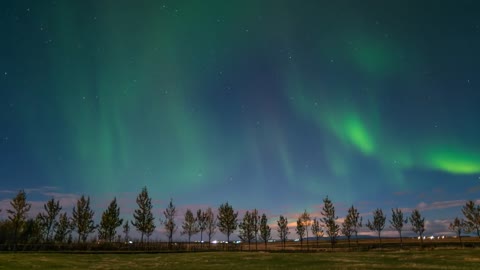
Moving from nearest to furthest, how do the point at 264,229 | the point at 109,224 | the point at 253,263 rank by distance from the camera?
the point at 253,263 < the point at 109,224 < the point at 264,229

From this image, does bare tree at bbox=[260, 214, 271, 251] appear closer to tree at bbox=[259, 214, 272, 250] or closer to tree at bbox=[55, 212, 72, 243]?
tree at bbox=[259, 214, 272, 250]

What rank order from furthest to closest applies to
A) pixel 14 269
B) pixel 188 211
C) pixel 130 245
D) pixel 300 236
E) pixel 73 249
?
pixel 300 236
pixel 188 211
pixel 130 245
pixel 73 249
pixel 14 269

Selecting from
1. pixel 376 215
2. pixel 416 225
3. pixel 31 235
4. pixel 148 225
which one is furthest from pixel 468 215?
pixel 31 235

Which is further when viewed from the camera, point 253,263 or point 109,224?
point 109,224

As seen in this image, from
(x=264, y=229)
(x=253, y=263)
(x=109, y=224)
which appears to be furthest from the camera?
(x=264, y=229)

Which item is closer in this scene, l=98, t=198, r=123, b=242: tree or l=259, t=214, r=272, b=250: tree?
l=98, t=198, r=123, b=242: tree

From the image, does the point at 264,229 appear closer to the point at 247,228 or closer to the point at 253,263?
the point at 247,228

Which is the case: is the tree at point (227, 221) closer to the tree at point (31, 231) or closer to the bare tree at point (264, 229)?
the bare tree at point (264, 229)

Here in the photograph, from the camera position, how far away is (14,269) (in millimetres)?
30812

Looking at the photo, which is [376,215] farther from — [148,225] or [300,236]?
[148,225]

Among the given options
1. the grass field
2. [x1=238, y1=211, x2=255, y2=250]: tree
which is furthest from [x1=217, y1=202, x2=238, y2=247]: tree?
the grass field

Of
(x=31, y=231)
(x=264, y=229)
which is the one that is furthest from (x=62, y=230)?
(x=264, y=229)

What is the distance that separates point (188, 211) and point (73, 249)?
124ft

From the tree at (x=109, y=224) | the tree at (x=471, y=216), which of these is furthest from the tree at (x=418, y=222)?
the tree at (x=109, y=224)
